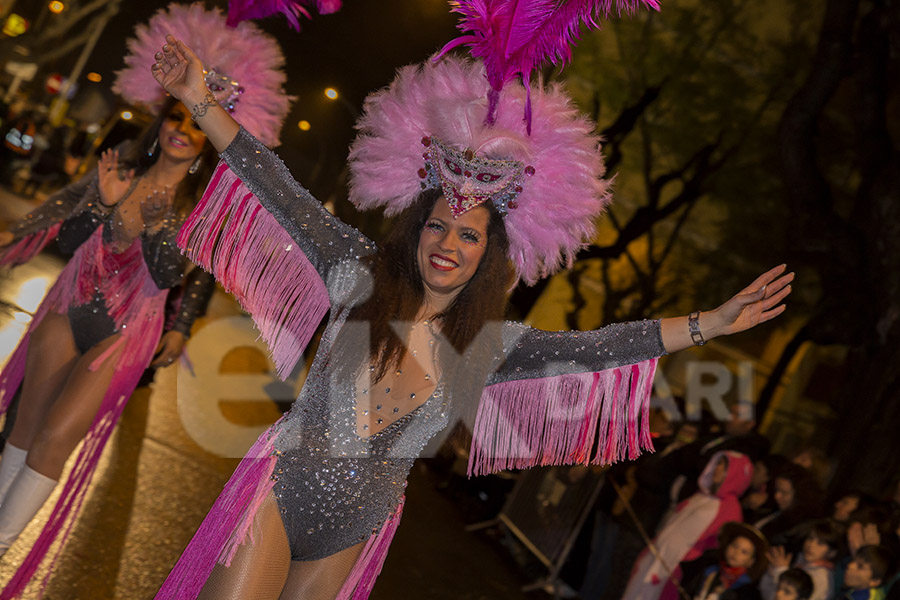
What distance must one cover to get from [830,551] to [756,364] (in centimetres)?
1741

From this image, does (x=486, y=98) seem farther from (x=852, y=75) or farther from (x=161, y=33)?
(x=852, y=75)

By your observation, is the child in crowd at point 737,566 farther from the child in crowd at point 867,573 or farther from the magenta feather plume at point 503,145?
the magenta feather plume at point 503,145

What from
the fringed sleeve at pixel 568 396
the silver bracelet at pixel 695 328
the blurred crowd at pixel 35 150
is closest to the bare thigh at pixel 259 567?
the fringed sleeve at pixel 568 396

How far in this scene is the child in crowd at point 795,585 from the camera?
4480 mm

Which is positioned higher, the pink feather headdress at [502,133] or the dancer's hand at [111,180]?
the pink feather headdress at [502,133]

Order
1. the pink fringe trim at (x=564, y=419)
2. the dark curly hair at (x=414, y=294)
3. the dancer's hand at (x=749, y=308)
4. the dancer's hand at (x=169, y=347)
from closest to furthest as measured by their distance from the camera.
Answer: the dancer's hand at (x=749, y=308)
the dark curly hair at (x=414, y=294)
the pink fringe trim at (x=564, y=419)
the dancer's hand at (x=169, y=347)

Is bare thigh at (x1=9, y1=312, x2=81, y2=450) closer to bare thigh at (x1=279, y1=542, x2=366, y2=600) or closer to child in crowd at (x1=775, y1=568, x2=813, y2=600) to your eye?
bare thigh at (x1=279, y1=542, x2=366, y2=600)

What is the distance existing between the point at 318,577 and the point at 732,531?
3.13m

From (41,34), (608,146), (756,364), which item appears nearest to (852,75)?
(608,146)

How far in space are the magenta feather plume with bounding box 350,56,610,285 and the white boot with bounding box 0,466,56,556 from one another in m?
1.78

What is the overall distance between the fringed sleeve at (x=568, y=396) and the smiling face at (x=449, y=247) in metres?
0.25

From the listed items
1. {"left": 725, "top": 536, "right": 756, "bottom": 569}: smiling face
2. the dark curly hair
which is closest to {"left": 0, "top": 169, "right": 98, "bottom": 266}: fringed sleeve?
the dark curly hair

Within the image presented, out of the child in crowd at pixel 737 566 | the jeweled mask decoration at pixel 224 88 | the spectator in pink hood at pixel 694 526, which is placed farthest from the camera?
the spectator in pink hood at pixel 694 526

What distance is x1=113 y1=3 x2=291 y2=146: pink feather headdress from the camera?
3.88m
